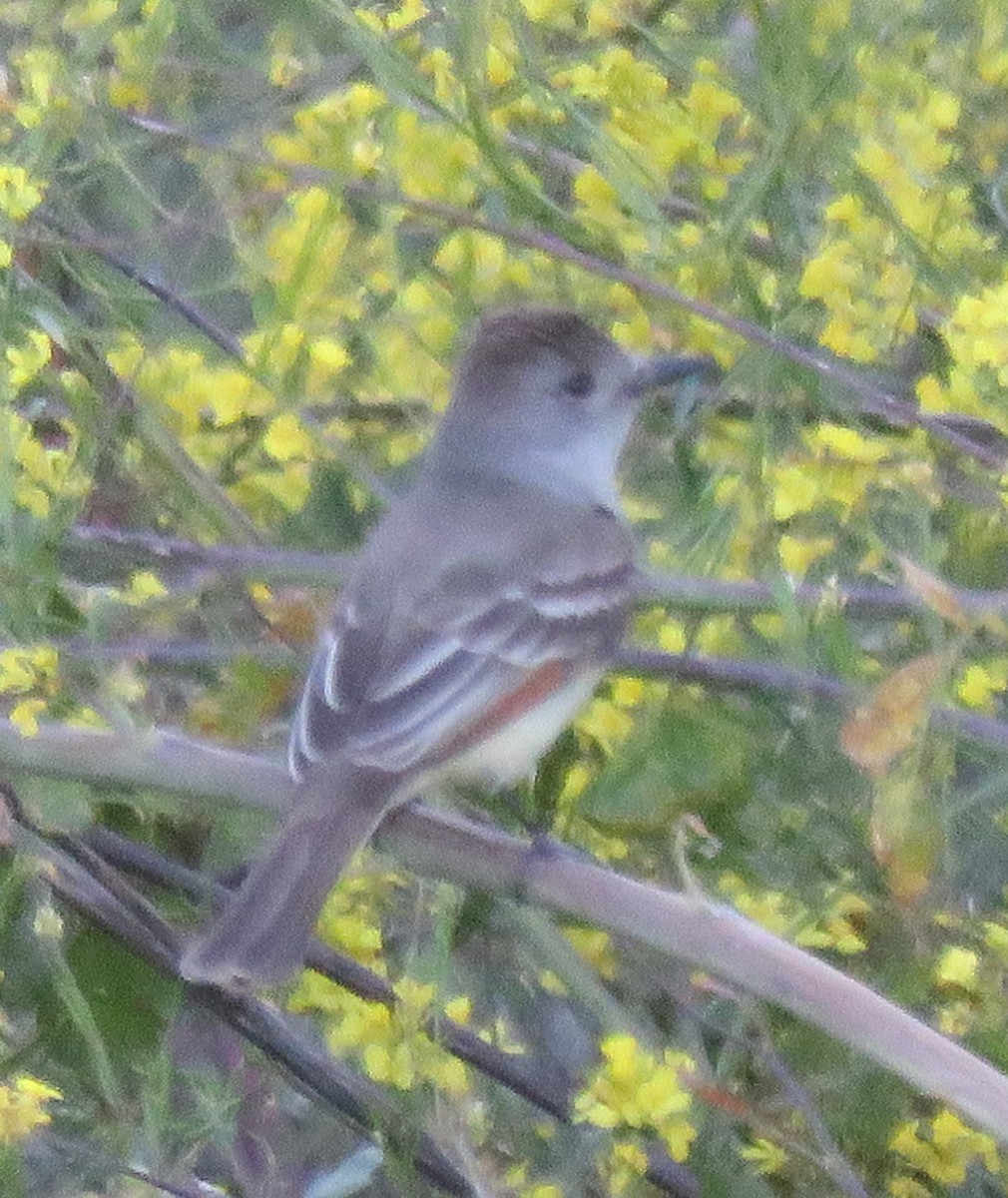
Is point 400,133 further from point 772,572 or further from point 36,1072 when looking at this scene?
point 36,1072

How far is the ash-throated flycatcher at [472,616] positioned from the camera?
206 cm

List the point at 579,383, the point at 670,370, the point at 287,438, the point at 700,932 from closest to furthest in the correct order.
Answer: the point at 700,932, the point at 287,438, the point at 670,370, the point at 579,383

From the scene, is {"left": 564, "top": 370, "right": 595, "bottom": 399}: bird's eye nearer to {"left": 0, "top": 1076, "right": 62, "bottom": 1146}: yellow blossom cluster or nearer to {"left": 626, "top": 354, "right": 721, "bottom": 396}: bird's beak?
{"left": 626, "top": 354, "right": 721, "bottom": 396}: bird's beak

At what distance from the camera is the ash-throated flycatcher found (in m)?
2.06

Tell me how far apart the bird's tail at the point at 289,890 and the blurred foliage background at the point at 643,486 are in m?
0.09

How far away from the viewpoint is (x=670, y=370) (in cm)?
218

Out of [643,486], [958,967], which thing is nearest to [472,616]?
[643,486]

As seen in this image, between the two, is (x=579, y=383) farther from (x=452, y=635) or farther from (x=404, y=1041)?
(x=404, y=1041)

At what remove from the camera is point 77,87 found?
194cm

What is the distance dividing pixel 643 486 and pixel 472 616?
0.25 m

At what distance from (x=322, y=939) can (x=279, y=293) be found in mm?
709

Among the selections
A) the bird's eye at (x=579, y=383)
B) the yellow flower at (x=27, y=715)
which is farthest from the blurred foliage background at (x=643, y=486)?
the bird's eye at (x=579, y=383)

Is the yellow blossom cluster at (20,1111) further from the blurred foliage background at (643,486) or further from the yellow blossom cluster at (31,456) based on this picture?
the yellow blossom cluster at (31,456)

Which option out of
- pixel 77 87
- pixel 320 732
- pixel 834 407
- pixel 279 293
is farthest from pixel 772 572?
pixel 77 87
